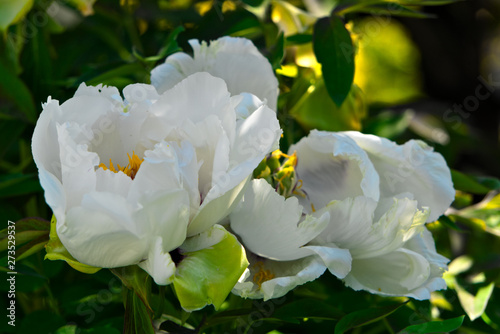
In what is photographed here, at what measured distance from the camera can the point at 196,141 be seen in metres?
0.32

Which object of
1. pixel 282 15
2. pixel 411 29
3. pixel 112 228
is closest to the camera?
pixel 112 228

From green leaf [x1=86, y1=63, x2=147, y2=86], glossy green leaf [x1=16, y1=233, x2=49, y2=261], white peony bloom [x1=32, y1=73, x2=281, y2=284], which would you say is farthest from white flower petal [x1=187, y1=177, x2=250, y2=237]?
green leaf [x1=86, y1=63, x2=147, y2=86]

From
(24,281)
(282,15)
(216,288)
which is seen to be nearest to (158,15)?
(282,15)

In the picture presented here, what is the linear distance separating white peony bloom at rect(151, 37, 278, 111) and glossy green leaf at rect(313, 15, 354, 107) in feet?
0.22

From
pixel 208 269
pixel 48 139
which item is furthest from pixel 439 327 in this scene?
pixel 48 139

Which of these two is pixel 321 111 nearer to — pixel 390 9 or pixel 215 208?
pixel 390 9

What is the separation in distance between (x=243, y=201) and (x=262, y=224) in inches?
0.7

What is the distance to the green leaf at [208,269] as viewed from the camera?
11.4 inches

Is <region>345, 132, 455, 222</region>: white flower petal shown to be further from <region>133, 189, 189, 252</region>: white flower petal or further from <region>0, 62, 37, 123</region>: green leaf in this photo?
<region>0, 62, 37, 123</region>: green leaf

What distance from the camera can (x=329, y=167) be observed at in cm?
40

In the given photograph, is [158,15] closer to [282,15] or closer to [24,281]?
[282,15]

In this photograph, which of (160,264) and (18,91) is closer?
(160,264)

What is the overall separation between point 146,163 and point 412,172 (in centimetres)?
19

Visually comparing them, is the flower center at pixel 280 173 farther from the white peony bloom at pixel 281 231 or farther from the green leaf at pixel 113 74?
the green leaf at pixel 113 74
